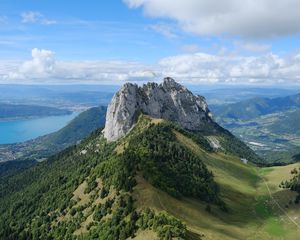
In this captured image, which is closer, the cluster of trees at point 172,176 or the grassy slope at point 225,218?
the grassy slope at point 225,218

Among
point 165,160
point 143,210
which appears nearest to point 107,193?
point 143,210

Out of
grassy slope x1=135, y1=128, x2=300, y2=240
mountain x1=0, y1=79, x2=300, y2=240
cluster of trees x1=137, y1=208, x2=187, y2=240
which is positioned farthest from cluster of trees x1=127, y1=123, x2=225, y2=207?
cluster of trees x1=137, y1=208, x2=187, y2=240

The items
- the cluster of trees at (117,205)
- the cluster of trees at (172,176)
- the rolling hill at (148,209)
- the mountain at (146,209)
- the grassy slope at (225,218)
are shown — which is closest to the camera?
the cluster of trees at (117,205)

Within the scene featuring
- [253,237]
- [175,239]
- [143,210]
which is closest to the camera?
[175,239]

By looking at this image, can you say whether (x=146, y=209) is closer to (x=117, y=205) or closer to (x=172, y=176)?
(x=117, y=205)

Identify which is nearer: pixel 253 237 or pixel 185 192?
pixel 253 237

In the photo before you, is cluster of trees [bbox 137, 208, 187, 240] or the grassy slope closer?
cluster of trees [bbox 137, 208, 187, 240]

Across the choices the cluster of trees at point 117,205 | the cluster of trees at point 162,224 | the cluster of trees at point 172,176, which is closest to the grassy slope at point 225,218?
the cluster of trees at point 172,176

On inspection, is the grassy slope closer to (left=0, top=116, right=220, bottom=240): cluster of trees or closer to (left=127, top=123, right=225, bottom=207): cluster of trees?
(left=127, top=123, right=225, bottom=207): cluster of trees

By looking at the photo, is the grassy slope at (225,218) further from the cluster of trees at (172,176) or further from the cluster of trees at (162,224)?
the cluster of trees at (162,224)

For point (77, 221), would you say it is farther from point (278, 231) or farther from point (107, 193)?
point (278, 231)

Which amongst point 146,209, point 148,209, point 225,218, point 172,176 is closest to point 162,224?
point 148,209
